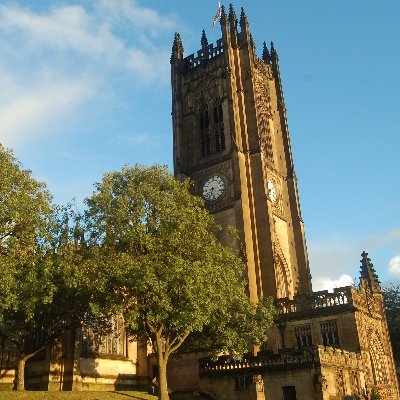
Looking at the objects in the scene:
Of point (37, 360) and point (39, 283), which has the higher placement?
point (39, 283)

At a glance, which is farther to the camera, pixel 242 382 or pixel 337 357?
pixel 242 382

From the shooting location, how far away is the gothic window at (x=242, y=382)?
36.2 m

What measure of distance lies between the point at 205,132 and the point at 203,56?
1200 centimetres

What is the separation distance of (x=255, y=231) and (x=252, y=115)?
1598 centimetres

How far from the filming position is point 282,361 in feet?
115

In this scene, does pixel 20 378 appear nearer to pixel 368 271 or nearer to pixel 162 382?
pixel 162 382

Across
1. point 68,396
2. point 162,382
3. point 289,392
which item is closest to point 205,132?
point 289,392

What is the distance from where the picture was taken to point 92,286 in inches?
1161

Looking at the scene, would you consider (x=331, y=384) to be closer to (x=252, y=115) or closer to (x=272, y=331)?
(x=272, y=331)

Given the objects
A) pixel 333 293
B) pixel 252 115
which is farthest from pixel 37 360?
pixel 252 115

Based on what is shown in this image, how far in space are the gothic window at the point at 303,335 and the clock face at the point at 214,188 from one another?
1872 centimetres

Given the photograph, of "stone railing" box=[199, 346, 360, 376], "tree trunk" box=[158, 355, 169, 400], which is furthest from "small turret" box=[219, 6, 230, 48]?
"tree trunk" box=[158, 355, 169, 400]

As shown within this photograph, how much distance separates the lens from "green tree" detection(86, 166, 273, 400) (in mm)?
29953

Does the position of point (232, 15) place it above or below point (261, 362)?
above
